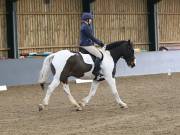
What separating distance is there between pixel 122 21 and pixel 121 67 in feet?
11.8

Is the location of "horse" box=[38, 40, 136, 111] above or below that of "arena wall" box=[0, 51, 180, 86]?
above

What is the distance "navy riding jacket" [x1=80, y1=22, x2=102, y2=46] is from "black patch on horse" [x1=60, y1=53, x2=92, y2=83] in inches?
16.9

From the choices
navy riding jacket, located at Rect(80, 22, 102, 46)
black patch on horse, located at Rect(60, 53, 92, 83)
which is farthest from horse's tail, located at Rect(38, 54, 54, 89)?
navy riding jacket, located at Rect(80, 22, 102, 46)

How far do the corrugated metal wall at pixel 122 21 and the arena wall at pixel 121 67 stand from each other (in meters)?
2.22

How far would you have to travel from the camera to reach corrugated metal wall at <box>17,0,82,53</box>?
23578mm

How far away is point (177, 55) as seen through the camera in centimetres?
2711

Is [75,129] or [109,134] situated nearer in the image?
[109,134]

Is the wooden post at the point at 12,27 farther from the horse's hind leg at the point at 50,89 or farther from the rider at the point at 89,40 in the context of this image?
the horse's hind leg at the point at 50,89

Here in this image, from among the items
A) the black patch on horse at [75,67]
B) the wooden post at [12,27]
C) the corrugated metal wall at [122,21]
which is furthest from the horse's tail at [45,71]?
the corrugated metal wall at [122,21]

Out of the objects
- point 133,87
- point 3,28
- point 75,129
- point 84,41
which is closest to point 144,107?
point 84,41

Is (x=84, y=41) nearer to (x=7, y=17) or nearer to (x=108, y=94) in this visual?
(x=108, y=94)

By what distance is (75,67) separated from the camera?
43.1ft

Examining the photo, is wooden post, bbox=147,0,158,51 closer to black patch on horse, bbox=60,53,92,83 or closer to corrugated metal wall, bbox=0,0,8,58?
corrugated metal wall, bbox=0,0,8,58

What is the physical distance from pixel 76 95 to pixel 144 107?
14.2ft
